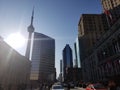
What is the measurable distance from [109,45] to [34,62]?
13102 cm

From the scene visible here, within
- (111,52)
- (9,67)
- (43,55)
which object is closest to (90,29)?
(43,55)

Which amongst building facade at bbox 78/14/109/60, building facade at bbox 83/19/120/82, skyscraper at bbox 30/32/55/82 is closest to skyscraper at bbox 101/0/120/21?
building facade at bbox 78/14/109/60

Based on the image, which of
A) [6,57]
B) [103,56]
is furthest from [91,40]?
[6,57]

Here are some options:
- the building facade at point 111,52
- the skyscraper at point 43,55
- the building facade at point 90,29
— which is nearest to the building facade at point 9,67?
the building facade at point 111,52

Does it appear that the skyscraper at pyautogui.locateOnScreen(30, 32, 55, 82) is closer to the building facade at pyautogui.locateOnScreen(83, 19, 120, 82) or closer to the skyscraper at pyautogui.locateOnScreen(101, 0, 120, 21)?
the skyscraper at pyautogui.locateOnScreen(101, 0, 120, 21)

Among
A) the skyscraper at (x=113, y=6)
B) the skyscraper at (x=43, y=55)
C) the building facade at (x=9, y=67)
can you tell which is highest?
the skyscraper at (x=113, y=6)

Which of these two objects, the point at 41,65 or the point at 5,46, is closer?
the point at 5,46

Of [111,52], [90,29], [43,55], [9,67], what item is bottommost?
[9,67]

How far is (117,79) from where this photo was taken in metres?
34.6

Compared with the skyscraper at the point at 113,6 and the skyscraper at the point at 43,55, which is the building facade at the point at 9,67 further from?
the skyscraper at the point at 43,55

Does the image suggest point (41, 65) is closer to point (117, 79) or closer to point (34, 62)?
point (34, 62)

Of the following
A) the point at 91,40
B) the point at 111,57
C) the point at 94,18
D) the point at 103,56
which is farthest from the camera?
the point at 94,18

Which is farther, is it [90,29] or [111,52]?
[90,29]

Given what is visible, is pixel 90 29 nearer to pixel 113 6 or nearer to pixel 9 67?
pixel 113 6
